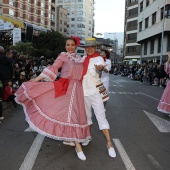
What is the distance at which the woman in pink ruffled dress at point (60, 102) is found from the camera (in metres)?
4.25

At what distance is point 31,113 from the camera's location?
440 centimetres

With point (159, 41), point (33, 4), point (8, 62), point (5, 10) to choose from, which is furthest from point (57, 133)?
point (33, 4)

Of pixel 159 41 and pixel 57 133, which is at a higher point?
pixel 159 41

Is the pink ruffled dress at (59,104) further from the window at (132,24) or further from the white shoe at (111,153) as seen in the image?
the window at (132,24)

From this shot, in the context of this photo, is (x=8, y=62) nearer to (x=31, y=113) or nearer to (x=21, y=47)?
(x=31, y=113)

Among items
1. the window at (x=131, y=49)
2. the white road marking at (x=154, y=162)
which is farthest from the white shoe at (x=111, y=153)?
the window at (x=131, y=49)

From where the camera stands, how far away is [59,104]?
4.32 m

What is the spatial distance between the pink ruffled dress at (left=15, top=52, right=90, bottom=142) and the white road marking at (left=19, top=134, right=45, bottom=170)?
0.45 meters

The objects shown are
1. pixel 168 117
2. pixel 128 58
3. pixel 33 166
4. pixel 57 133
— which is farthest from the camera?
pixel 128 58

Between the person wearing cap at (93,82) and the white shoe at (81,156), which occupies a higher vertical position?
the person wearing cap at (93,82)

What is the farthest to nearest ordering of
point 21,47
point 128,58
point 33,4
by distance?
point 33,4, point 128,58, point 21,47

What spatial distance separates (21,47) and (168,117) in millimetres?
29146

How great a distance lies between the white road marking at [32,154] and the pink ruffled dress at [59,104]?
17.6 inches

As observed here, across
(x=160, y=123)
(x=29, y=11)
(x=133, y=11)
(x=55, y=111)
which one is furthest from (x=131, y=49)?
(x=55, y=111)
